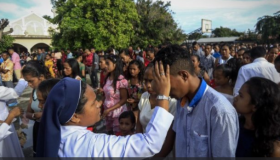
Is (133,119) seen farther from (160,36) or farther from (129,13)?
(160,36)

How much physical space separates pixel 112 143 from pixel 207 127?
67 cm

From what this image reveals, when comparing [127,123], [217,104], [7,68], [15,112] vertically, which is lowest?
[127,123]

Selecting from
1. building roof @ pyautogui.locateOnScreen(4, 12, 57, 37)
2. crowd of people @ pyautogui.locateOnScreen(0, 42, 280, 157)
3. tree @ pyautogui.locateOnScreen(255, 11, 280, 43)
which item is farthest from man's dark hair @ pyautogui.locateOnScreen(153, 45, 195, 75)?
building roof @ pyautogui.locateOnScreen(4, 12, 57, 37)

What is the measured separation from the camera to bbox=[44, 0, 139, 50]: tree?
13614 millimetres

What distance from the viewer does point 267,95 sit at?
66.5 inches

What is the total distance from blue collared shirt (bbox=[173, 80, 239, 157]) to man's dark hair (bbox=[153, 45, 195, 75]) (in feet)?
0.64

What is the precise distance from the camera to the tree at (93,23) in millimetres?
13614

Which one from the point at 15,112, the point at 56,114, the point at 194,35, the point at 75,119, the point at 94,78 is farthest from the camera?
the point at 194,35

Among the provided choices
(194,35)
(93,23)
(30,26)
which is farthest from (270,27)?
(30,26)

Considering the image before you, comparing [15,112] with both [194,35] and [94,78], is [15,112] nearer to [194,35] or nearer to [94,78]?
[94,78]

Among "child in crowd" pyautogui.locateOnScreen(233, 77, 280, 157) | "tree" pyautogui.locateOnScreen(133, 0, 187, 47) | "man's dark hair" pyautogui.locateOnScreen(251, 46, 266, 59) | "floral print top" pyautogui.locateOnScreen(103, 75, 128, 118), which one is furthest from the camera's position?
"tree" pyautogui.locateOnScreen(133, 0, 187, 47)

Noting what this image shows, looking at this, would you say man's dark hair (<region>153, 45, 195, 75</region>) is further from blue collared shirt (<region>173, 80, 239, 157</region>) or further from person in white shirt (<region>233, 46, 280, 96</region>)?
person in white shirt (<region>233, 46, 280, 96</region>)

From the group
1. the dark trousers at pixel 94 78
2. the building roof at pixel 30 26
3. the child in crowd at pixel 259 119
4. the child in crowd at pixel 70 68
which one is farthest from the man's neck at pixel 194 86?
the building roof at pixel 30 26

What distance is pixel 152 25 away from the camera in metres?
20.9
